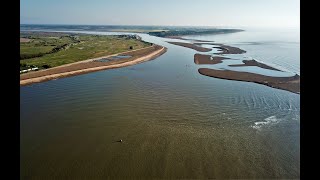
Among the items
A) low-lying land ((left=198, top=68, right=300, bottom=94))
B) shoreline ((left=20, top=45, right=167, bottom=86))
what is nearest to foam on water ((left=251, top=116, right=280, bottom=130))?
low-lying land ((left=198, top=68, right=300, bottom=94))

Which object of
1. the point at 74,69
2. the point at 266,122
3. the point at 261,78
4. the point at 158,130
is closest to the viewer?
the point at 158,130

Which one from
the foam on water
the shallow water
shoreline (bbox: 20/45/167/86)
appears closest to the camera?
the shallow water

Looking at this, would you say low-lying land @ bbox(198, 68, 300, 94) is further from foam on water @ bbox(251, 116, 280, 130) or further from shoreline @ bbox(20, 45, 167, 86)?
shoreline @ bbox(20, 45, 167, 86)

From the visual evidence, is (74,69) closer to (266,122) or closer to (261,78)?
(261,78)

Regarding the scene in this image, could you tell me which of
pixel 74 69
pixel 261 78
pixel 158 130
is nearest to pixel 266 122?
pixel 158 130

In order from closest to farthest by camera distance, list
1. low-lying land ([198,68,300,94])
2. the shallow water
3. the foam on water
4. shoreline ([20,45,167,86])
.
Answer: the shallow water
the foam on water
low-lying land ([198,68,300,94])
shoreline ([20,45,167,86])
